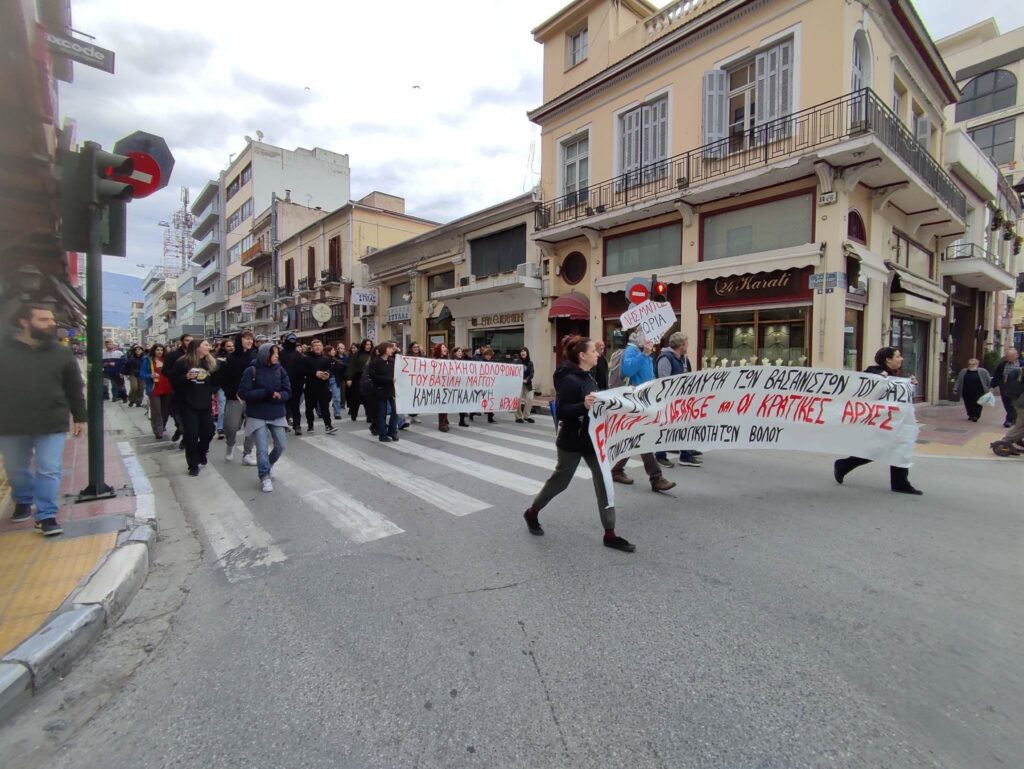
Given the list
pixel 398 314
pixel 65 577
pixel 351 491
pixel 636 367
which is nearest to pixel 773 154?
pixel 636 367

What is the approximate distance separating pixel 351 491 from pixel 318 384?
506 cm

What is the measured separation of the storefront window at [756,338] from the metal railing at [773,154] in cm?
370

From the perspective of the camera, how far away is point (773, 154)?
12.7 m

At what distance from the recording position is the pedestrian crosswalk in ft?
14.7

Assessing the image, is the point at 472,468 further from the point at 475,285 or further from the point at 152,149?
the point at 475,285

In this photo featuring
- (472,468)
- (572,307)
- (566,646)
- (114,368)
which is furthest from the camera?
(572,307)

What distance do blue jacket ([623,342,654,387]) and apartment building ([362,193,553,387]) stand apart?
1187 cm

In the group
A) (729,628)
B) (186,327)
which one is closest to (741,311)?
(729,628)

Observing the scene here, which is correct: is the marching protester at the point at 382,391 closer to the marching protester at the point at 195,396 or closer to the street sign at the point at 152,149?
the marching protester at the point at 195,396

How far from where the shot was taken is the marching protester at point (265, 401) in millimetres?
6059

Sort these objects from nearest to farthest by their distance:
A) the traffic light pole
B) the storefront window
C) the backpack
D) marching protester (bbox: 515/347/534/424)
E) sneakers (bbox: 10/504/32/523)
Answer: sneakers (bbox: 10/504/32/523)
the traffic light pole
the backpack
marching protester (bbox: 515/347/534/424)
the storefront window

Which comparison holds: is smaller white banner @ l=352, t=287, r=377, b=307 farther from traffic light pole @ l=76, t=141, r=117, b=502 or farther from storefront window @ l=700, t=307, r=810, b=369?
traffic light pole @ l=76, t=141, r=117, b=502

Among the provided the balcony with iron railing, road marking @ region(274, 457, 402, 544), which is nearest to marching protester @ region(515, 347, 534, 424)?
road marking @ region(274, 457, 402, 544)

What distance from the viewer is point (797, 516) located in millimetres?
4922
